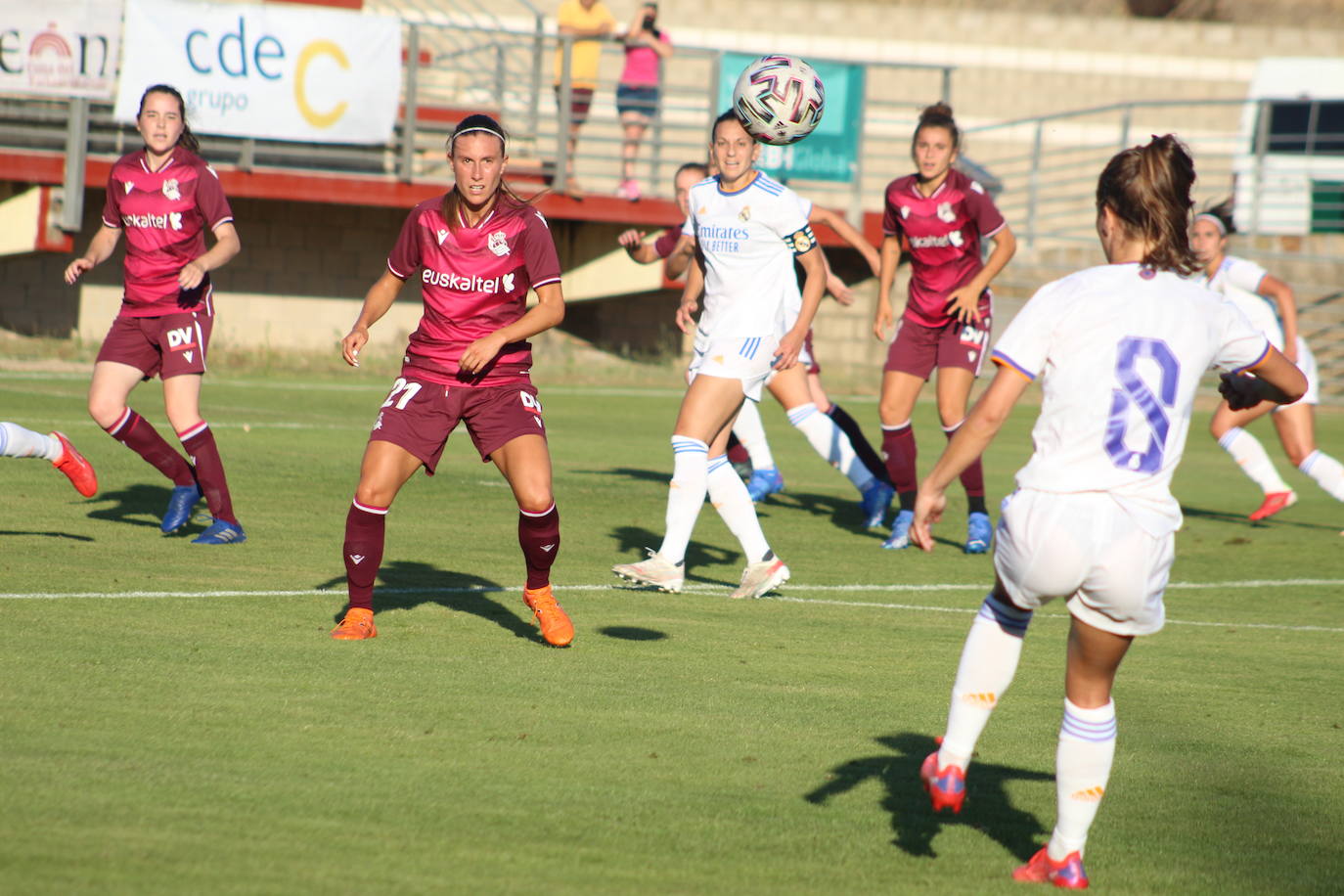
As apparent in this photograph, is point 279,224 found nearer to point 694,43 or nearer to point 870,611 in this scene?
point 694,43

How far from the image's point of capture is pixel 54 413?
13633 mm

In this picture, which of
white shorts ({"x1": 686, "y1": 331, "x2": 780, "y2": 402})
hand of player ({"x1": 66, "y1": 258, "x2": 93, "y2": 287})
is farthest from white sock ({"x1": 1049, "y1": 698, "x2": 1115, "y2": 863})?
hand of player ({"x1": 66, "y1": 258, "x2": 93, "y2": 287})

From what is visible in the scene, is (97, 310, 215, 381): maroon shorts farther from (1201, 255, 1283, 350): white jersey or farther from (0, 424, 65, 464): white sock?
(1201, 255, 1283, 350): white jersey

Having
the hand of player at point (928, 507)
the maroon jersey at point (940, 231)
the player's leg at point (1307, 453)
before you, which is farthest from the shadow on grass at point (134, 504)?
Answer: the player's leg at point (1307, 453)

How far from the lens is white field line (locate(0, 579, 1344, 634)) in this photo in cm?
693

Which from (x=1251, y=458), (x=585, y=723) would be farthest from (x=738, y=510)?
(x=1251, y=458)

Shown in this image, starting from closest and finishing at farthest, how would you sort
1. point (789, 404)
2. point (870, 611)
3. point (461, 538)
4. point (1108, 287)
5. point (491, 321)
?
point (1108, 287)
point (491, 321)
point (870, 611)
point (461, 538)
point (789, 404)

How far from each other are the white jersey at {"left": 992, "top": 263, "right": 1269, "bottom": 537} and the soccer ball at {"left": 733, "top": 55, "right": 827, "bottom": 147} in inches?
160

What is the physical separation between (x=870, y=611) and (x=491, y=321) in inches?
102

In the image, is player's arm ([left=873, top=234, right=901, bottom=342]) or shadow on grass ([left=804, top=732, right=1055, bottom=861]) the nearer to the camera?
shadow on grass ([left=804, top=732, right=1055, bottom=861])

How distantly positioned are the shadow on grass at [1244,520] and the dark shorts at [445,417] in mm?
7081

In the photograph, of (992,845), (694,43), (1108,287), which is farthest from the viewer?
(694,43)

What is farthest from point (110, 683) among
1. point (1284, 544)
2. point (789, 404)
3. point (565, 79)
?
point (565, 79)

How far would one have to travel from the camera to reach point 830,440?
10.9m
